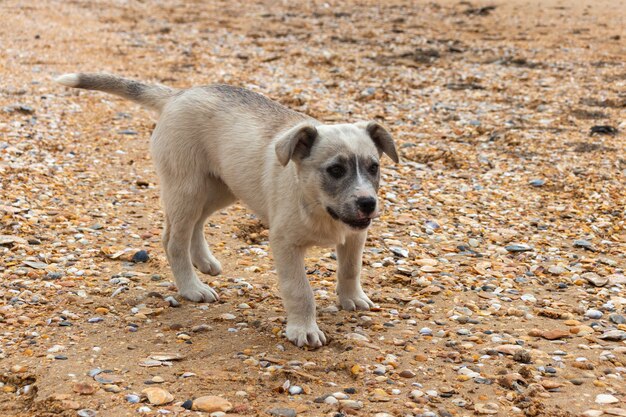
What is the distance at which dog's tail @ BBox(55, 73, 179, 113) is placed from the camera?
19.8ft

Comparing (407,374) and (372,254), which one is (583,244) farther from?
(407,374)

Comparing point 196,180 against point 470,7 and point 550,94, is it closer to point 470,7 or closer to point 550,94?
point 550,94

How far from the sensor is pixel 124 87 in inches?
238

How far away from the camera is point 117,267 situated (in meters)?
6.23

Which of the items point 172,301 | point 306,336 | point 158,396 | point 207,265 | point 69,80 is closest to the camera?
point 158,396

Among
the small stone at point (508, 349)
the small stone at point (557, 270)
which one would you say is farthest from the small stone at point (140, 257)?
the small stone at point (557, 270)

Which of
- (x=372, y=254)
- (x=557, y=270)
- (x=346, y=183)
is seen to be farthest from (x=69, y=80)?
(x=557, y=270)

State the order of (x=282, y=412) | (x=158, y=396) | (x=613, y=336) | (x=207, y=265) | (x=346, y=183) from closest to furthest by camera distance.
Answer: (x=282, y=412), (x=158, y=396), (x=346, y=183), (x=613, y=336), (x=207, y=265)

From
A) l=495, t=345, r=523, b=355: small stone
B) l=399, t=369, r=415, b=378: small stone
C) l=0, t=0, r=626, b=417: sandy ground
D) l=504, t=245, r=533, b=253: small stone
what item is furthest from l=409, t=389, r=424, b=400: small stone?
l=504, t=245, r=533, b=253: small stone

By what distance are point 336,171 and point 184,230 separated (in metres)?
1.43

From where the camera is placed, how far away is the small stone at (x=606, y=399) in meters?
4.32

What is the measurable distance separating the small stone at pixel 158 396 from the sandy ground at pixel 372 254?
0.8 inches

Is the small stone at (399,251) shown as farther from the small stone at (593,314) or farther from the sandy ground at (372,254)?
the small stone at (593,314)

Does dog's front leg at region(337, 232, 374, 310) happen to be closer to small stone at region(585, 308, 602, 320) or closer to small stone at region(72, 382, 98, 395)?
small stone at region(585, 308, 602, 320)
